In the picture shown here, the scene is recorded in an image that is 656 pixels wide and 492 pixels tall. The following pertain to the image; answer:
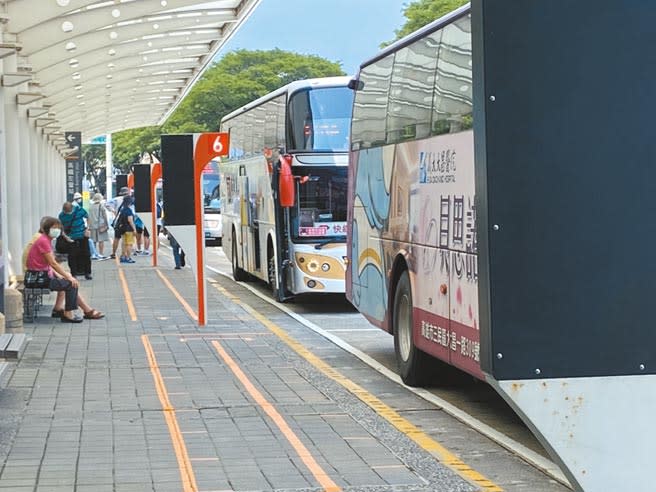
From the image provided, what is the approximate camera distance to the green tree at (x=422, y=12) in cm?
5666

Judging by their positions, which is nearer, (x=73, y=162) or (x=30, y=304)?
(x=30, y=304)

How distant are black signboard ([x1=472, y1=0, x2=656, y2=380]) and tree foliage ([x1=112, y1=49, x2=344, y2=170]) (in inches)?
2871

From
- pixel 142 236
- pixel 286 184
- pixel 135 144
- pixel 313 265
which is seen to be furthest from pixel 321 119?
pixel 135 144

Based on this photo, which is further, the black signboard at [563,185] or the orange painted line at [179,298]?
the orange painted line at [179,298]

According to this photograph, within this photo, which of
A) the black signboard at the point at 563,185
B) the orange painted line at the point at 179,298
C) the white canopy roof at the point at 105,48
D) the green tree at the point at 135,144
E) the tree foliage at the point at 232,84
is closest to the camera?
the black signboard at the point at 563,185

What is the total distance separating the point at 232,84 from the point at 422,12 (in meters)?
23.2

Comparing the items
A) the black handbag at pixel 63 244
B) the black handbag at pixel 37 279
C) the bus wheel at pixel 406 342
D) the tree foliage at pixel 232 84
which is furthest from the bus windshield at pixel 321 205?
the tree foliage at pixel 232 84

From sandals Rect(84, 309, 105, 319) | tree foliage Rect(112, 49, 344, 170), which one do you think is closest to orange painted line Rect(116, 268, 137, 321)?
sandals Rect(84, 309, 105, 319)

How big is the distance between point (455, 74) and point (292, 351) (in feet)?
16.5

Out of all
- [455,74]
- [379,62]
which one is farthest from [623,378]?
[379,62]

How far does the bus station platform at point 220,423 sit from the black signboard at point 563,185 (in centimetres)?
351

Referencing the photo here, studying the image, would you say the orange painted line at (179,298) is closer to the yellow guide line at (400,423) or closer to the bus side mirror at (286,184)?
the bus side mirror at (286,184)

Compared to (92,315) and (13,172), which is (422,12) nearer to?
(13,172)

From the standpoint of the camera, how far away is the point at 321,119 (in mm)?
18906
